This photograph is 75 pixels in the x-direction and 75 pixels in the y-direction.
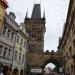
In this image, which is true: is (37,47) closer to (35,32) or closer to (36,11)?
(35,32)

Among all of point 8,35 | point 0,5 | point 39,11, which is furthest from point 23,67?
point 39,11

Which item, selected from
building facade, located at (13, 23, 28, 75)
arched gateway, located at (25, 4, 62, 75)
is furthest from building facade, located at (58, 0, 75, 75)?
arched gateway, located at (25, 4, 62, 75)

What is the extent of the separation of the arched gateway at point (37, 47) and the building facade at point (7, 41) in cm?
1133

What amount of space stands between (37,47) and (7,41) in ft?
92.8

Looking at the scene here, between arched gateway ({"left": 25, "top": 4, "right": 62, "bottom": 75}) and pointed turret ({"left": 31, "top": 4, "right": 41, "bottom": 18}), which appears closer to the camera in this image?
arched gateway ({"left": 25, "top": 4, "right": 62, "bottom": 75})

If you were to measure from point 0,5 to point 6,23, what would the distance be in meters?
3.58

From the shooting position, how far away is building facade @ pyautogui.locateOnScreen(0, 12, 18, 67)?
23.0 m

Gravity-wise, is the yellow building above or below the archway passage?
above

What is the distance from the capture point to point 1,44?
74.1ft

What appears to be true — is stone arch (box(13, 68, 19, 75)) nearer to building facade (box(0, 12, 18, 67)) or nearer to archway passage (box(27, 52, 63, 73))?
building facade (box(0, 12, 18, 67))

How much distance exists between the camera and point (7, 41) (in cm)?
2475

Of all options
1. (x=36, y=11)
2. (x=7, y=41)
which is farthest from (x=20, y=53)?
(x=36, y=11)

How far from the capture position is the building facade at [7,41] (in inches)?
905

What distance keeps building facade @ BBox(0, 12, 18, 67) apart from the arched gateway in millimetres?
11331
